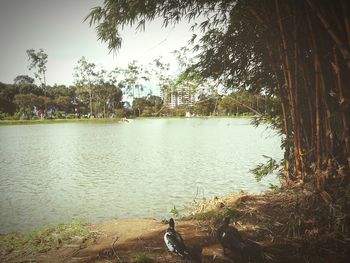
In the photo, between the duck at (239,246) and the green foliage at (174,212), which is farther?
the green foliage at (174,212)

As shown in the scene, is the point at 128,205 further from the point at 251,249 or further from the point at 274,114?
the point at 251,249

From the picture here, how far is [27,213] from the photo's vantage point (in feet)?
24.4

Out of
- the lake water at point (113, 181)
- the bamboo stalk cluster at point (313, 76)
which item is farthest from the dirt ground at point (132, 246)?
the lake water at point (113, 181)

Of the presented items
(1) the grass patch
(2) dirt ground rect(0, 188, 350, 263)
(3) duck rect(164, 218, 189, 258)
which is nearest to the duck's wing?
(3) duck rect(164, 218, 189, 258)

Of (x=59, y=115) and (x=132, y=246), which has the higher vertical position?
(x=59, y=115)

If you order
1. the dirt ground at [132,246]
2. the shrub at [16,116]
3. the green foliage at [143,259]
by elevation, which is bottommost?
the dirt ground at [132,246]

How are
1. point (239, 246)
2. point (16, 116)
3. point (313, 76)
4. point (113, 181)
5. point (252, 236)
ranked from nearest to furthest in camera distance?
1. point (239, 246)
2. point (252, 236)
3. point (313, 76)
4. point (113, 181)
5. point (16, 116)

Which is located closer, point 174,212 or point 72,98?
point 174,212

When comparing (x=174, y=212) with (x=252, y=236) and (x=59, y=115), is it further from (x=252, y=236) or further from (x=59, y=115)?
(x=59, y=115)

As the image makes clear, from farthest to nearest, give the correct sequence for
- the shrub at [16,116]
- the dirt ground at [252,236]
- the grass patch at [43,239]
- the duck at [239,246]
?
1. the shrub at [16,116]
2. the grass patch at [43,239]
3. the dirt ground at [252,236]
4. the duck at [239,246]

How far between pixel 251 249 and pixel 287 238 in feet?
2.58

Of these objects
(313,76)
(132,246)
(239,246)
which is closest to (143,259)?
(132,246)

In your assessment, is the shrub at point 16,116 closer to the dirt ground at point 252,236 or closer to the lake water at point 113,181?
the lake water at point 113,181

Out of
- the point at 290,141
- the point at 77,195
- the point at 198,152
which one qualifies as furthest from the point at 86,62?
the point at 290,141
